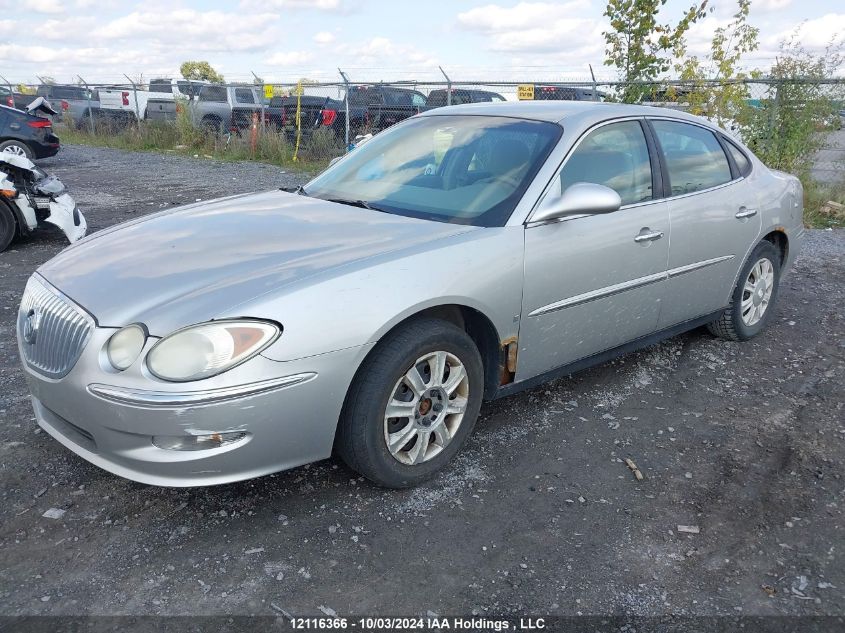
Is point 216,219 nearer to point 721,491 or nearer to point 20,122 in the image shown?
point 721,491

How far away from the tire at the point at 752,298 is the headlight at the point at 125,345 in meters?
3.75

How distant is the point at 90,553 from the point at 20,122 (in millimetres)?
14030

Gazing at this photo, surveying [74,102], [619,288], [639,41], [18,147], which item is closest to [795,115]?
[639,41]

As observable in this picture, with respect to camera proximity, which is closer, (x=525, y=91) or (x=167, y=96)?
(x=525, y=91)

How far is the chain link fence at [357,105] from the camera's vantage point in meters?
9.91

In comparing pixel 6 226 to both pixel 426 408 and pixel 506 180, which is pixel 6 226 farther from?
pixel 426 408

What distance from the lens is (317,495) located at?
3.07 meters

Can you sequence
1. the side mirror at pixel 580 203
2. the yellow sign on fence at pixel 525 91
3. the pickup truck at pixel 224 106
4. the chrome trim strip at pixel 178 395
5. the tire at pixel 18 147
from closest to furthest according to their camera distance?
1. the chrome trim strip at pixel 178 395
2. the side mirror at pixel 580 203
3. the yellow sign on fence at pixel 525 91
4. the tire at pixel 18 147
5. the pickup truck at pixel 224 106

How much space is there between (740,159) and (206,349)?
12.4ft

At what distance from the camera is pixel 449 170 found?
378 centimetres

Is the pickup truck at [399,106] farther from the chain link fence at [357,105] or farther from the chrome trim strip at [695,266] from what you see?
the chrome trim strip at [695,266]

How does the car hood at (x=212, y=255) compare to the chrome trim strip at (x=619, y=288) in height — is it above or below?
above

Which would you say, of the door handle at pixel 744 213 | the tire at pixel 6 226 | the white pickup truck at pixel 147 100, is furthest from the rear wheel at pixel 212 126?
the door handle at pixel 744 213

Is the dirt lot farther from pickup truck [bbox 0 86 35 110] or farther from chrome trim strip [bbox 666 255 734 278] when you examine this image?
pickup truck [bbox 0 86 35 110]
